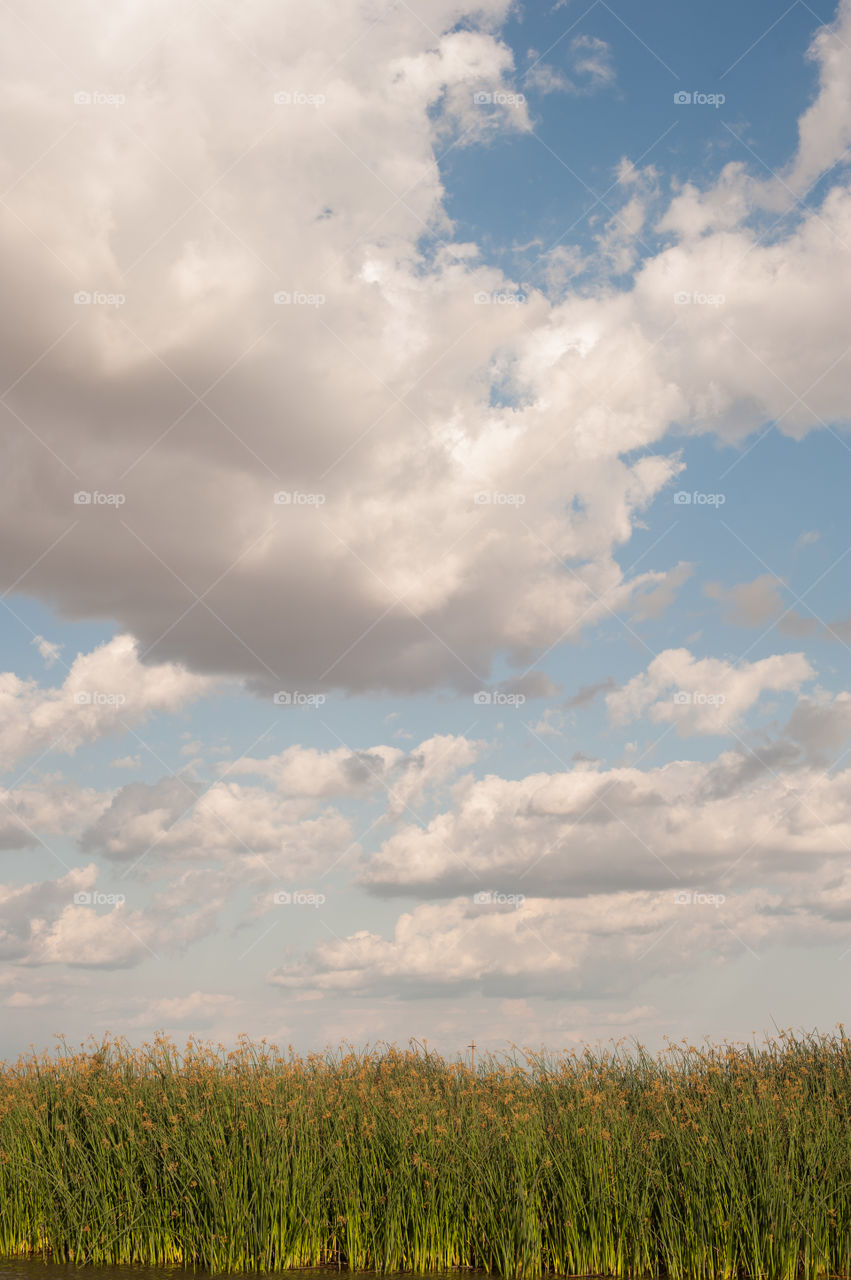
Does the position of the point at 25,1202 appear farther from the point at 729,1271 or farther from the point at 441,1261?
the point at 729,1271

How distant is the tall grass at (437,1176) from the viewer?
14.2m

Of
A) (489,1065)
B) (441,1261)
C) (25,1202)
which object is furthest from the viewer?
(489,1065)

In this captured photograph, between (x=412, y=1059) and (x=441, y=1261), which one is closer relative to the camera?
(x=441, y=1261)

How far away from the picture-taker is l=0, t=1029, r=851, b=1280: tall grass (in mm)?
14211

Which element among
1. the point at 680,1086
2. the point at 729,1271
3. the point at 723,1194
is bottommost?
the point at 729,1271

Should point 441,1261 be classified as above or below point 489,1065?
below

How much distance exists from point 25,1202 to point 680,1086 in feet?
38.9

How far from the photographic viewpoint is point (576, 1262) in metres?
14.5

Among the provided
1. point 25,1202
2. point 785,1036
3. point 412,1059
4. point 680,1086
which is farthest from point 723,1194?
point 25,1202

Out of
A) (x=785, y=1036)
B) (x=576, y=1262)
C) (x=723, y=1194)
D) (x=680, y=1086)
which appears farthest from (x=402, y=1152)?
(x=785, y=1036)

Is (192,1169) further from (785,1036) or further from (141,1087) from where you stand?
(785,1036)

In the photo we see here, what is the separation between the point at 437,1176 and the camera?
15.1 m

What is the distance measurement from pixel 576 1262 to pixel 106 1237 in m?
7.55

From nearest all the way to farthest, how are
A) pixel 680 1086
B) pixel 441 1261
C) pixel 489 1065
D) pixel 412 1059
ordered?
pixel 441 1261, pixel 680 1086, pixel 489 1065, pixel 412 1059
